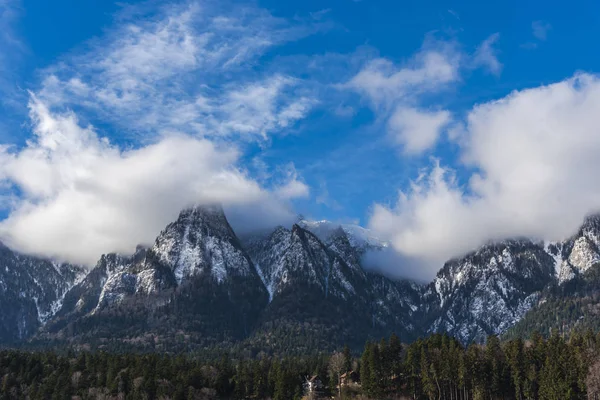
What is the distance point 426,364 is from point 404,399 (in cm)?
1476

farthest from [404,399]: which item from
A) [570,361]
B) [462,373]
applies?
[570,361]

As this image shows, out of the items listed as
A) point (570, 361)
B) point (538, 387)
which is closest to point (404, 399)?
point (538, 387)

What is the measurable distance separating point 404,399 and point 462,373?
23.8m

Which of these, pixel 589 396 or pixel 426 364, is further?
pixel 426 364

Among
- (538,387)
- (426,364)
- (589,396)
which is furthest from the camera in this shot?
(426,364)

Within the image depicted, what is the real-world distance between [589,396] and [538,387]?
20908 millimetres

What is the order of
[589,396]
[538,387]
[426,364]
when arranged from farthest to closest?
[426,364] → [538,387] → [589,396]

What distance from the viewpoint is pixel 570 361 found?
169 meters

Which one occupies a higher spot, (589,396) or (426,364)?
(426,364)

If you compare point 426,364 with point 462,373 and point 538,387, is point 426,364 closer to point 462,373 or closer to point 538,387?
point 462,373

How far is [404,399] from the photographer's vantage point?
7707 inches

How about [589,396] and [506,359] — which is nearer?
[589,396]

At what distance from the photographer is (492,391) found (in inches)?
7293

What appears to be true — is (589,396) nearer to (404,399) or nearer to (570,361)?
(570,361)
